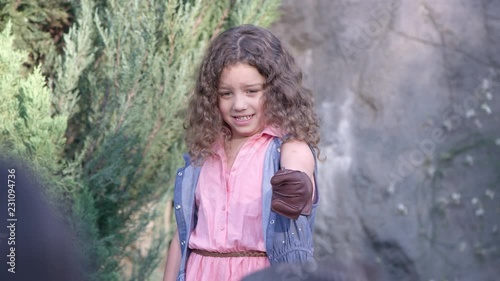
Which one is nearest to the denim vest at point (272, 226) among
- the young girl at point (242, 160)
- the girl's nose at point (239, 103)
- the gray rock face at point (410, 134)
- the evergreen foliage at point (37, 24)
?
the young girl at point (242, 160)

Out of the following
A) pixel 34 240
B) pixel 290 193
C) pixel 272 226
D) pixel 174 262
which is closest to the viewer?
pixel 34 240

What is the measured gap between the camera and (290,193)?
8.16 ft

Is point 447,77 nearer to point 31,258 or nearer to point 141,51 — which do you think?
point 141,51

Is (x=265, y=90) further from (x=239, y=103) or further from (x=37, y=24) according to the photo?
(x=37, y=24)

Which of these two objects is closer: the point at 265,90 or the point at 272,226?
the point at 272,226

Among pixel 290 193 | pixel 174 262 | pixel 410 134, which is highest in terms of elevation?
pixel 410 134

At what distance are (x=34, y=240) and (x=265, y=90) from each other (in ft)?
5.79

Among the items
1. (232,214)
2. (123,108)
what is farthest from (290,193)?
(123,108)

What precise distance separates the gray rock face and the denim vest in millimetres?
2315

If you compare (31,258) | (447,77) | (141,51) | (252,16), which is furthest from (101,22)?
(31,258)

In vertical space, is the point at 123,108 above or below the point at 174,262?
above

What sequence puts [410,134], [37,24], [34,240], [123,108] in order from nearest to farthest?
[34,240], [123,108], [37,24], [410,134]

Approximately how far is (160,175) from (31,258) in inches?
126

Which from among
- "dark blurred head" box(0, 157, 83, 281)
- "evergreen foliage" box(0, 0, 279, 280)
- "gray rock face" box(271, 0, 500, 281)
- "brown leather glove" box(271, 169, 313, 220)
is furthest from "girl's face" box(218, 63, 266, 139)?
"gray rock face" box(271, 0, 500, 281)
